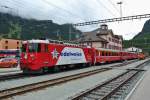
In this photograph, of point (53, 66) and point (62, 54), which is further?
point (62, 54)

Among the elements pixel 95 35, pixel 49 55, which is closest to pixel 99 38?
pixel 95 35

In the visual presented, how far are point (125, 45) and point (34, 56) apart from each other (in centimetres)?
13552

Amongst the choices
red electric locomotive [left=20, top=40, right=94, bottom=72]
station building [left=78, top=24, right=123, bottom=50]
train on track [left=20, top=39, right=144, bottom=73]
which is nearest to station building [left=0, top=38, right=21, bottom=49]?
station building [left=78, top=24, right=123, bottom=50]

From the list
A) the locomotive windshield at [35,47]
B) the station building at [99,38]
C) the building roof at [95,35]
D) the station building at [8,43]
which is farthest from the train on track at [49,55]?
the station building at [8,43]

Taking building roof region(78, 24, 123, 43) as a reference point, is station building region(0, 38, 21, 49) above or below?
below

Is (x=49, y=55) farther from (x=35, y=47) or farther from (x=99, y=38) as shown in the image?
(x=99, y=38)

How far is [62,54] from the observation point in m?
30.5

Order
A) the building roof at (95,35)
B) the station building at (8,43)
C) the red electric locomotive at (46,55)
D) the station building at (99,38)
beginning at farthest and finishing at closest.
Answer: the station building at (8,43)
the building roof at (95,35)
the station building at (99,38)
the red electric locomotive at (46,55)

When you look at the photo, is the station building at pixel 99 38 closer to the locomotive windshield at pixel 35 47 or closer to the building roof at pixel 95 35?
the building roof at pixel 95 35


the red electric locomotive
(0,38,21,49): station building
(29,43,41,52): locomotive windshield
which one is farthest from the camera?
(0,38,21,49): station building

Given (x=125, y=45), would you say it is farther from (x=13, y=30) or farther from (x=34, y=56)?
(x=34, y=56)

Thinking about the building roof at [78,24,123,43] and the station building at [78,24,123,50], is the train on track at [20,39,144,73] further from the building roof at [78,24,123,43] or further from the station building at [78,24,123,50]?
the building roof at [78,24,123,43]

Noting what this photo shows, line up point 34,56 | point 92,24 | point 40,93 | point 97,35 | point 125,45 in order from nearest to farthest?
point 40,93
point 34,56
point 92,24
point 97,35
point 125,45

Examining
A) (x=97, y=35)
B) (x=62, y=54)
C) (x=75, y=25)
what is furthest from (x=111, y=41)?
(x=62, y=54)
